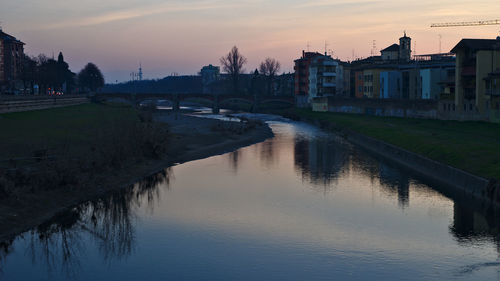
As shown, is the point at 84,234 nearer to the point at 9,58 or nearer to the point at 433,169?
the point at 433,169

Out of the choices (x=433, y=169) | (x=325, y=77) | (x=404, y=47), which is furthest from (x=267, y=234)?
(x=404, y=47)

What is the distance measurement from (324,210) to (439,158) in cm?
1757

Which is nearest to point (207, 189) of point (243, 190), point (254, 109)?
point (243, 190)

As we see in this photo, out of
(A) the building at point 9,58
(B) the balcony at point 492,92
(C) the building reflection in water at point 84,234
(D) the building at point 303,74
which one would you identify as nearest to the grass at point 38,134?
(C) the building reflection in water at point 84,234

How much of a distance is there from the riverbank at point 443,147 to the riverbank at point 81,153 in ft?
54.1

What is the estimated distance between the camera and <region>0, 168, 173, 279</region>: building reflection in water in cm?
2542

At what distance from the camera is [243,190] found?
40.5 m

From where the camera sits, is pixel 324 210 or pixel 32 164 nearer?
pixel 324 210

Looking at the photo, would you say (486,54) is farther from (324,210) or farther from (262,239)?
(262,239)

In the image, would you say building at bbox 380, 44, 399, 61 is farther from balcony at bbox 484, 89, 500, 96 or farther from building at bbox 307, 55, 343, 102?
balcony at bbox 484, 89, 500, 96

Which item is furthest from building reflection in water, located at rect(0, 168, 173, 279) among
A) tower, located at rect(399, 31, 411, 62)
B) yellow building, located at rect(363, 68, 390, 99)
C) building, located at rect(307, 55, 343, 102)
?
tower, located at rect(399, 31, 411, 62)

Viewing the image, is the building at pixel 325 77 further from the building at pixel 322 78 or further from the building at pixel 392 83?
the building at pixel 392 83

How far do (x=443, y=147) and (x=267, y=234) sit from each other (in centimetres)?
2669

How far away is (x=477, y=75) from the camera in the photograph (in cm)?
7131
